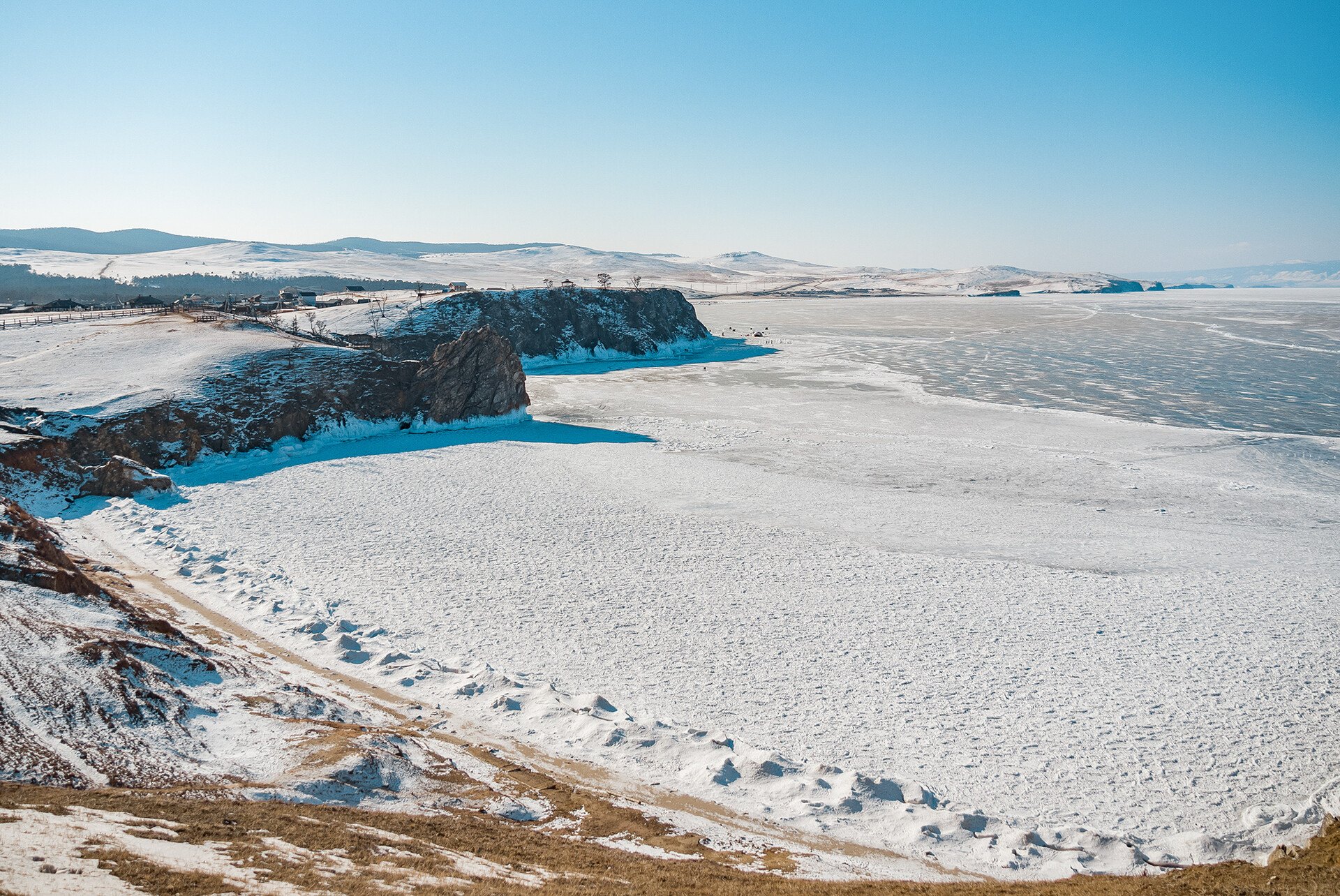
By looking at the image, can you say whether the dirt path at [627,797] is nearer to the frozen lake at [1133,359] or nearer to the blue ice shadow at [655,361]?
the frozen lake at [1133,359]

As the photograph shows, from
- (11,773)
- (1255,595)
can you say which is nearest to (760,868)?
(11,773)

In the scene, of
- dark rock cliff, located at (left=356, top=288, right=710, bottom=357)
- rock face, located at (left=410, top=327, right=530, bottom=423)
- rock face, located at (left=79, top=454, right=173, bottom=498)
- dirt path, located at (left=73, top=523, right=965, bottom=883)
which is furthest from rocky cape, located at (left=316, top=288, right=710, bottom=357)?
dirt path, located at (left=73, top=523, right=965, bottom=883)

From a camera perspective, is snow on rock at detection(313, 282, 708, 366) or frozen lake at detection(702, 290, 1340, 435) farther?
snow on rock at detection(313, 282, 708, 366)

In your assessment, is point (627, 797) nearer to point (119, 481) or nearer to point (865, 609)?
point (865, 609)

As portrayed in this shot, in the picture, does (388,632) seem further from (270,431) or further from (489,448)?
(270,431)

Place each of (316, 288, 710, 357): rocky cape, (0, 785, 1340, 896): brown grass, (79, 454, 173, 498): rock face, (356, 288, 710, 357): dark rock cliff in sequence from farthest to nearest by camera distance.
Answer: (356, 288, 710, 357): dark rock cliff
(316, 288, 710, 357): rocky cape
(79, 454, 173, 498): rock face
(0, 785, 1340, 896): brown grass

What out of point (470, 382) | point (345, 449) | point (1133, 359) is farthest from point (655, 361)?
point (345, 449)

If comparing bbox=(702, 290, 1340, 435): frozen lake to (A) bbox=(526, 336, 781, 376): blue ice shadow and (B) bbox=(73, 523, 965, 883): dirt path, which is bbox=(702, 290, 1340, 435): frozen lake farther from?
(B) bbox=(73, 523, 965, 883): dirt path

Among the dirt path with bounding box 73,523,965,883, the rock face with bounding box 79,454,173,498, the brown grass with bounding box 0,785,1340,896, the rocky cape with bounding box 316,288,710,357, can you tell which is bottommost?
the dirt path with bounding box 73,523,965,883
